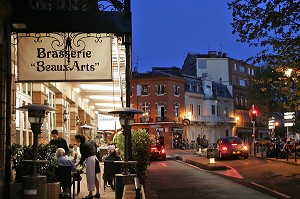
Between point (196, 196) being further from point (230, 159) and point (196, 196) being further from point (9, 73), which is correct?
point (230, 159)

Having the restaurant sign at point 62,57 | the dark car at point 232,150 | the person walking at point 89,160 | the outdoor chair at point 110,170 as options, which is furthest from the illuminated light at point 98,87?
the restaurant sign at point 62,57

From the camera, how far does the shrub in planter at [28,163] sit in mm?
9469

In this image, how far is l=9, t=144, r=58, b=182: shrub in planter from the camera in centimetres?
947

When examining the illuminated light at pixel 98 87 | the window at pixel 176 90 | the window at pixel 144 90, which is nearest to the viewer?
the illuminated light at pixel 98 87

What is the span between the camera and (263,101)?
5744 centimetres

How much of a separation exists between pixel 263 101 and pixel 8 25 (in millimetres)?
50140

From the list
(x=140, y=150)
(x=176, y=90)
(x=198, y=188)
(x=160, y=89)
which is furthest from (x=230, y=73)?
(x=140, y=150)

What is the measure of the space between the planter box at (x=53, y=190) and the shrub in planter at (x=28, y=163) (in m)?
0.17

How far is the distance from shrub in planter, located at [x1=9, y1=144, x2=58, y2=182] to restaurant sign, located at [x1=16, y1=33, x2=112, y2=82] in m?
1.46

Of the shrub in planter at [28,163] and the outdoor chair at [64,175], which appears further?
the outdoor chair at [64,175]

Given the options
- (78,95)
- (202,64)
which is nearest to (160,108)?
(202,64)

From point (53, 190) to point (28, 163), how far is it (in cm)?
75

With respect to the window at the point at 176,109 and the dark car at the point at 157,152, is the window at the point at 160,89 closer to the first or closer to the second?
the window at the point at 176,109

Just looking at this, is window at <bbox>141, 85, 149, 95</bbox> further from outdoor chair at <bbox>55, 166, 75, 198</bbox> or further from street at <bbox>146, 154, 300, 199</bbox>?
outdoor chair at <bbox>55, 166, 75, 198</bbox>
